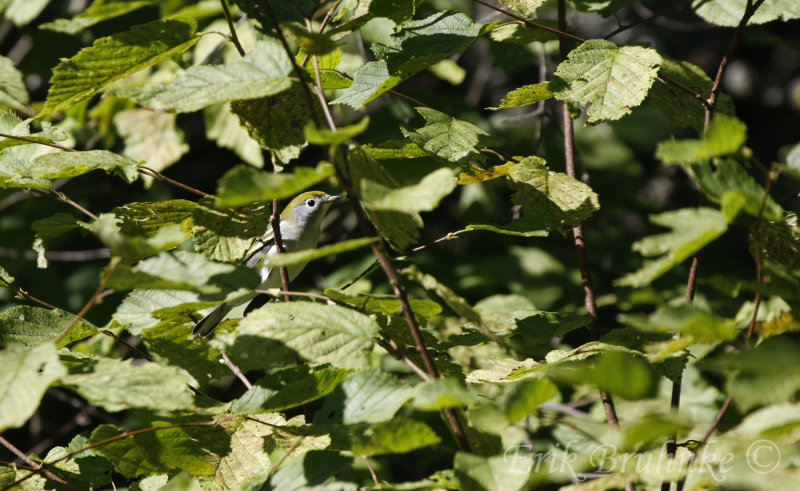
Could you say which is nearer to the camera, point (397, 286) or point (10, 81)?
point (397, 286)

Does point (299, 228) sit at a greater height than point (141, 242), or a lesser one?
lesser

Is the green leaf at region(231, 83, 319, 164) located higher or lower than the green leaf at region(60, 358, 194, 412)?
higher

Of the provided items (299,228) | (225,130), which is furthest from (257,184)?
(225,130)

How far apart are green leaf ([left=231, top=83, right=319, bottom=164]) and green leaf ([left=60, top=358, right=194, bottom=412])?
0.45 metres

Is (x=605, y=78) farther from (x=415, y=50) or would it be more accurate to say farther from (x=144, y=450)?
(x=144, y=450)

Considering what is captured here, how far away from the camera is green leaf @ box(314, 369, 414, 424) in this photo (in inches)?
40.1

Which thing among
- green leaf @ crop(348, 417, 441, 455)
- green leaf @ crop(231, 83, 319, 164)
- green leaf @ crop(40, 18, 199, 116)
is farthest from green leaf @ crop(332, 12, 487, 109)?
green leaf @ crop(348, 417, 441, 455)

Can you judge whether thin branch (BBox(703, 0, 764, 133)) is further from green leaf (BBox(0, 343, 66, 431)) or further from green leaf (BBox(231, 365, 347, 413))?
green leaf (BBox(0, 343, 66, 431))

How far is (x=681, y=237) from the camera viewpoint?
2.92 ft

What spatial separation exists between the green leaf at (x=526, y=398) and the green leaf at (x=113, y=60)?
900mm

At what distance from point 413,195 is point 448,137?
609 mm

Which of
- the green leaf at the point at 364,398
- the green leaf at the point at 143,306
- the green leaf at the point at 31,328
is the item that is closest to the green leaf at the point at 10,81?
the green leaf at the point at 31,328

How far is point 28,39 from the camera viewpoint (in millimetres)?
4129

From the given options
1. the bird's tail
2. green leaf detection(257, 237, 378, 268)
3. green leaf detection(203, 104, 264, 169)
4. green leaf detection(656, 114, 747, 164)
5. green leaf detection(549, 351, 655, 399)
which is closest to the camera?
green leaf detection(549, 351, 655, 399)
